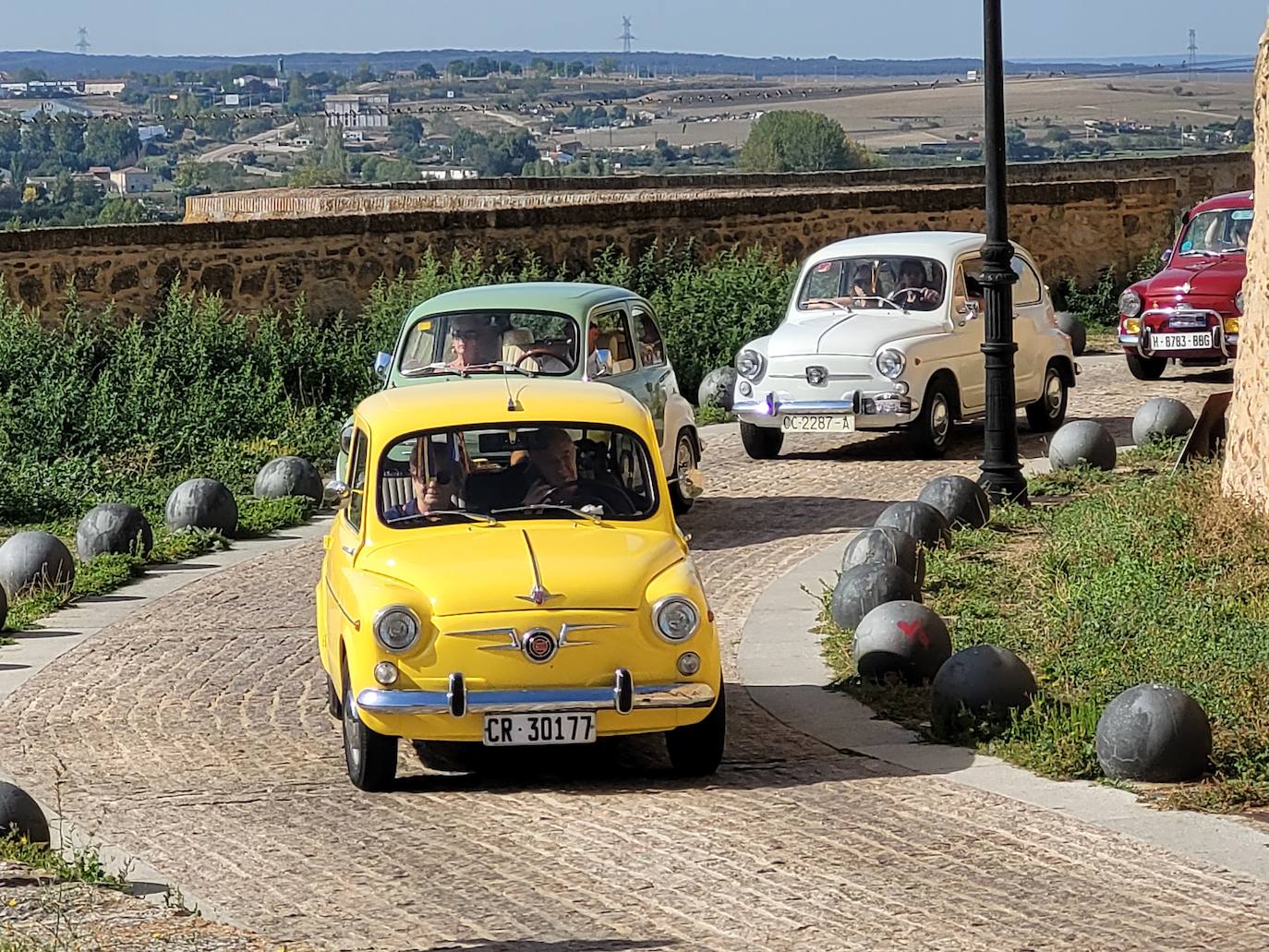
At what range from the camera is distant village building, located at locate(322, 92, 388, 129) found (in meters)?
104

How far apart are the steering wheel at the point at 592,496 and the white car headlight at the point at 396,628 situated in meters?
→ 1.08

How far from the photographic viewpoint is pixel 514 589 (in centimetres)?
809

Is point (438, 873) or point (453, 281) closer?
point (438, 873)

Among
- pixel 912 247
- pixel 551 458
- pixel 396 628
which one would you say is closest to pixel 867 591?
pixel 551 458

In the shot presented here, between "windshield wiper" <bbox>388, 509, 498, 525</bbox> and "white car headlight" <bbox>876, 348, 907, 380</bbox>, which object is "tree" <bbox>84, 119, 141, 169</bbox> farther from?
"windshield wiper" <bbox>388, 509, 498, 525</bbox>

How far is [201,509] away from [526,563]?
638 centimetres

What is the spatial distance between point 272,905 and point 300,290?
14488 mm

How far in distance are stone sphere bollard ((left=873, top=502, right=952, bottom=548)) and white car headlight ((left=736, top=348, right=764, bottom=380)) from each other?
4.43 metres

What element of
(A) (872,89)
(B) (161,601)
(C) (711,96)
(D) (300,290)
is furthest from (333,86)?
(B) (161,601)

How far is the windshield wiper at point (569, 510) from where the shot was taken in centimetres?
884

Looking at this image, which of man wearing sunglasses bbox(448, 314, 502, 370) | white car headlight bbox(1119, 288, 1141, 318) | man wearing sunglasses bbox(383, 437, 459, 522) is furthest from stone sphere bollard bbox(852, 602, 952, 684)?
white car headlight bbox(1119, 288, 1141, 318)

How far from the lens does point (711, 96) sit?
137 meters

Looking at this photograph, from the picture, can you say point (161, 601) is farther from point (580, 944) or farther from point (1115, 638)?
point (580, 944)

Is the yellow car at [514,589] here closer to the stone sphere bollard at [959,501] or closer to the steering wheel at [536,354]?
the steering wheel at [536,354]
